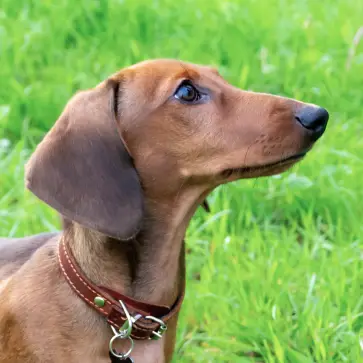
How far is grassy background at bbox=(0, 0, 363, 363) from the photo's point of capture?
2.81 m

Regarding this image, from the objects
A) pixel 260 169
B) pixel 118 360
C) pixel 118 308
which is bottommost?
pixel 118 360

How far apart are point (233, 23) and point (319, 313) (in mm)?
2634

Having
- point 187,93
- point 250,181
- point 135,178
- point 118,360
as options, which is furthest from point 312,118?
point 250,181

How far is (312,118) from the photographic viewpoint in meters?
2.17

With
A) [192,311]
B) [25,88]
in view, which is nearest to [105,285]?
[192,311]

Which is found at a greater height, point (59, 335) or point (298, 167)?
point (59, 335)

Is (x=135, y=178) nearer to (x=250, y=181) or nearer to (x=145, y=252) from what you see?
(x=145, y=252)

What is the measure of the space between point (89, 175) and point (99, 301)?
38 cm

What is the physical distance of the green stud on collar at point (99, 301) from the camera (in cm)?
215

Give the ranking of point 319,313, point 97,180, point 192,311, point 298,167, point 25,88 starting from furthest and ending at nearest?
point 25,88 < point 298,167 < point 192,311 < point 319,313 < point 97,180

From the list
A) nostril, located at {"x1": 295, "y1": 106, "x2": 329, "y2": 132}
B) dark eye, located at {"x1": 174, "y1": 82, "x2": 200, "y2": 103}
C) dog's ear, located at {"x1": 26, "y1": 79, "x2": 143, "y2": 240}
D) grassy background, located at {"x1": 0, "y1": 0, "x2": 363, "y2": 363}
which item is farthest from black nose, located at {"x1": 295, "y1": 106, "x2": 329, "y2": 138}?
grassy background, located at {"x1": 0, "y1": 0, "x2": 363, "y2": 363}

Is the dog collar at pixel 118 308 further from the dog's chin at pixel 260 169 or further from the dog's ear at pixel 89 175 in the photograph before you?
the dog's chin at pixel 260 169

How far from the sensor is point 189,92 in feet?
7.41

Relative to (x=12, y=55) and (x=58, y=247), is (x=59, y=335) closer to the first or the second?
(x=58, y=247)
